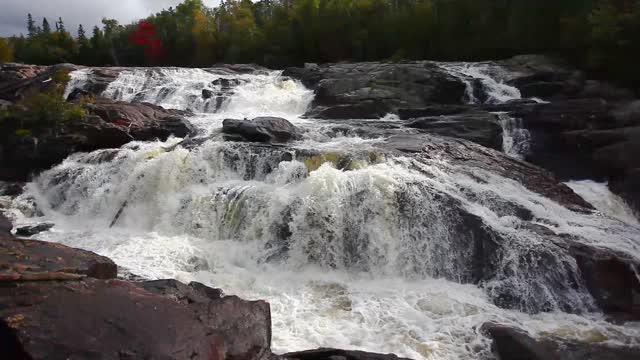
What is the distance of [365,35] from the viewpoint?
36.2 metres

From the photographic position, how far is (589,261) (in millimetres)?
9078

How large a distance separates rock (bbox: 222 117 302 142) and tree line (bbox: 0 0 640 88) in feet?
51.0

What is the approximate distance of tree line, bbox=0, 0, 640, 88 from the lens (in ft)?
74.0

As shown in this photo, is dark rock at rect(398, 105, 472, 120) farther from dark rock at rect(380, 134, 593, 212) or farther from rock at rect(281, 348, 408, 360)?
rock at rect(281, 348, 408, 360)

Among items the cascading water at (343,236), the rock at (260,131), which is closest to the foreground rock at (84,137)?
the cascading water at (343,236)

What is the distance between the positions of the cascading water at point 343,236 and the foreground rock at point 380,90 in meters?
5.93

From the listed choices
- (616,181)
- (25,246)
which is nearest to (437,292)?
(25,246)

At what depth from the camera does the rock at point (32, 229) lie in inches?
462

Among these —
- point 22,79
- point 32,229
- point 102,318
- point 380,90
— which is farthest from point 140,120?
point 102,318

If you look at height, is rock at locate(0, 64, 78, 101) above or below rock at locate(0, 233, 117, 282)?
above

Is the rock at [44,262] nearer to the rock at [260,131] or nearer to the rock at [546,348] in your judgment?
the rock at [546,348]

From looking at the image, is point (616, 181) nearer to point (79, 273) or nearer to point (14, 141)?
point (79, 273)

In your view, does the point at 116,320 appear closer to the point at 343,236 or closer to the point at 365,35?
the point at 343,236

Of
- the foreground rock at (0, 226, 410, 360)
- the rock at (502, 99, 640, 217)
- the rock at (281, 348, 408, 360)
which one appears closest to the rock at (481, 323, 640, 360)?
the rock at (281, 348, 408, 360)
